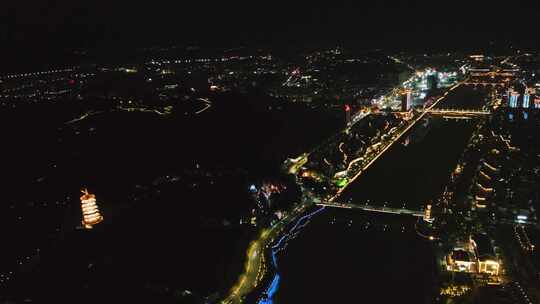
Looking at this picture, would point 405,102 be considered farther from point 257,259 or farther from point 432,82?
point 257,259

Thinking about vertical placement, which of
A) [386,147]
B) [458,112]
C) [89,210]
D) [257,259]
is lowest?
[458,112]

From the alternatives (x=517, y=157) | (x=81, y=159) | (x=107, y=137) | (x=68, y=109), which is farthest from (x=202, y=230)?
(x=517, y=157)

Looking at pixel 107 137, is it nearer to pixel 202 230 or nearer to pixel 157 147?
pixel 157 147

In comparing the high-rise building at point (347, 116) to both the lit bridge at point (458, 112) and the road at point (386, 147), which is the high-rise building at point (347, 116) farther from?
the lit bridge at point (458, 112)

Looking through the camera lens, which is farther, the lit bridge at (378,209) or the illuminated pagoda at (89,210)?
the lit bridge at (378,209)

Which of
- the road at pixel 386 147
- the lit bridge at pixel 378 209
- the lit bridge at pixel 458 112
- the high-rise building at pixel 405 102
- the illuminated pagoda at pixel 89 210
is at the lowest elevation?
the lit bridge at pixel 458 112

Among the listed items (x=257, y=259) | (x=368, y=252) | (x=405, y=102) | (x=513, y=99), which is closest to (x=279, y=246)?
(x=257, y=259)

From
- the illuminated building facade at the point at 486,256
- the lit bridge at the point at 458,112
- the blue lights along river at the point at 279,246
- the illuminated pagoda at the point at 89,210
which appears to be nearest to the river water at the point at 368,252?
the blue lights along river at the point at 279,246

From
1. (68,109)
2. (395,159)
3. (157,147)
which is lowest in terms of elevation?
(395,159)

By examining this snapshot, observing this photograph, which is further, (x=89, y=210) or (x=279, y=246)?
(x=279, y=246)
